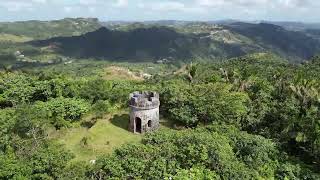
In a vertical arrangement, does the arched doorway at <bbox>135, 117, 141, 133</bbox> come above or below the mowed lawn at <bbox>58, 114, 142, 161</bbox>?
above

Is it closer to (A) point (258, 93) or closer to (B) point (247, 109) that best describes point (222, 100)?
(B) point (247, 109)

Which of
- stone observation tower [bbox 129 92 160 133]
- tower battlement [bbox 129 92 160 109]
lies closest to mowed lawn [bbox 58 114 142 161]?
stone observation tower [bbox 129 92 160 133]

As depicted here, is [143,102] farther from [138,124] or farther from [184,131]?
[184,131]

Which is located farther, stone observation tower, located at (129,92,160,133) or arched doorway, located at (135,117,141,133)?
arched doorway, located at (135,117,141,133)

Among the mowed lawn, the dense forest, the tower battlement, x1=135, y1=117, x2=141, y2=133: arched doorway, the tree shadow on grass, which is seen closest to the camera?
the dense forest

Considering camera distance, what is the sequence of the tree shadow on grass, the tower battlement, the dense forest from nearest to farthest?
1. the dense forest
2. the tower battlement
3. the tree shadow on grass

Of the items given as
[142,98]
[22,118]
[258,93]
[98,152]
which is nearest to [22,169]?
[98,152]

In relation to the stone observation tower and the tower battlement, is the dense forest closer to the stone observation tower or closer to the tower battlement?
the stone observation tower
